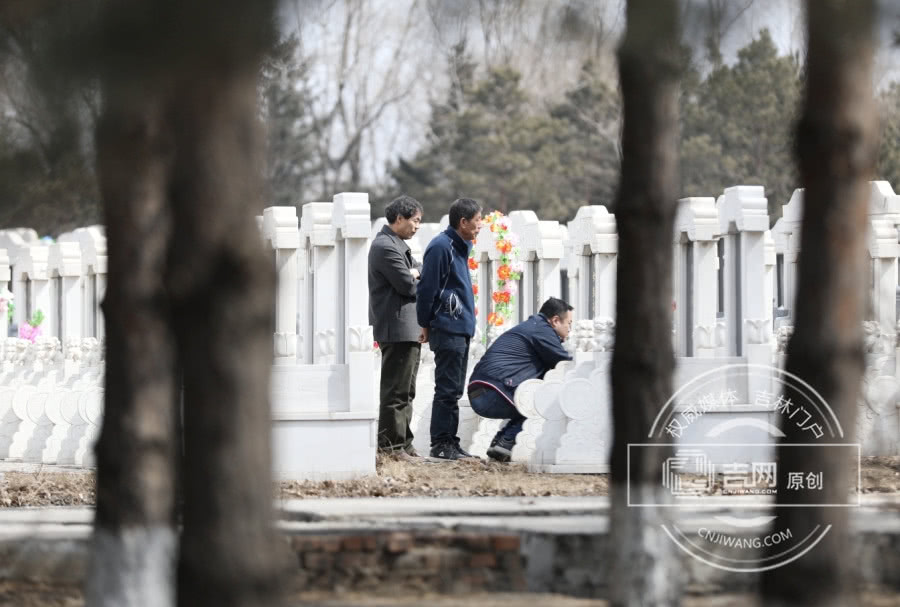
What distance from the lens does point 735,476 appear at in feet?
31.1

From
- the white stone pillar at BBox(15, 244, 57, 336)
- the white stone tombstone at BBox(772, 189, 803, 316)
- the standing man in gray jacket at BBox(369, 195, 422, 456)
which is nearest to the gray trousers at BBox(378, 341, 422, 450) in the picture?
the standing man in gray jacket at BBox(369, 195, 422, 456)

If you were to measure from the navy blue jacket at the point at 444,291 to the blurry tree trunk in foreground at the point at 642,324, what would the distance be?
4909mm

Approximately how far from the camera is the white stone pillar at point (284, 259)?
1111 centimetres

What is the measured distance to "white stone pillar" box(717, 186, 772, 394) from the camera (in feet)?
36.3

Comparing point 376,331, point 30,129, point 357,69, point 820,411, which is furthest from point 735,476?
point 357,69

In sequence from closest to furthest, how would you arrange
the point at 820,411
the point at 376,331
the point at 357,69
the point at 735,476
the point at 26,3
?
the point at 26,3 → the point at 820,411 → the point at 735,476 → the point at 376,331 → the point at 357,69

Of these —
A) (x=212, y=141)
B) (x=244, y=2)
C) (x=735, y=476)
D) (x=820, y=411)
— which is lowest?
(x=735, y=476)

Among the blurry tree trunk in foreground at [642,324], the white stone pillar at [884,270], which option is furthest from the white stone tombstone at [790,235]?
the blurry tree trunk in foreground at [642,324]

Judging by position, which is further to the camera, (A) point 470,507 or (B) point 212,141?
(A) point 470,507

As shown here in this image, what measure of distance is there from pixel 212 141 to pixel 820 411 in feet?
7.18

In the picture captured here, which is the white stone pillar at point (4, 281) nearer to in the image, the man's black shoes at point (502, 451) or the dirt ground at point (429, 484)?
the dirt ground at point (429, 484)

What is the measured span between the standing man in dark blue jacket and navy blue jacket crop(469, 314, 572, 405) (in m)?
0.19

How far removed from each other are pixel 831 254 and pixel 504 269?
820 centimetres

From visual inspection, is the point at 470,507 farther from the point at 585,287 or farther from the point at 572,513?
the point at 585,287
